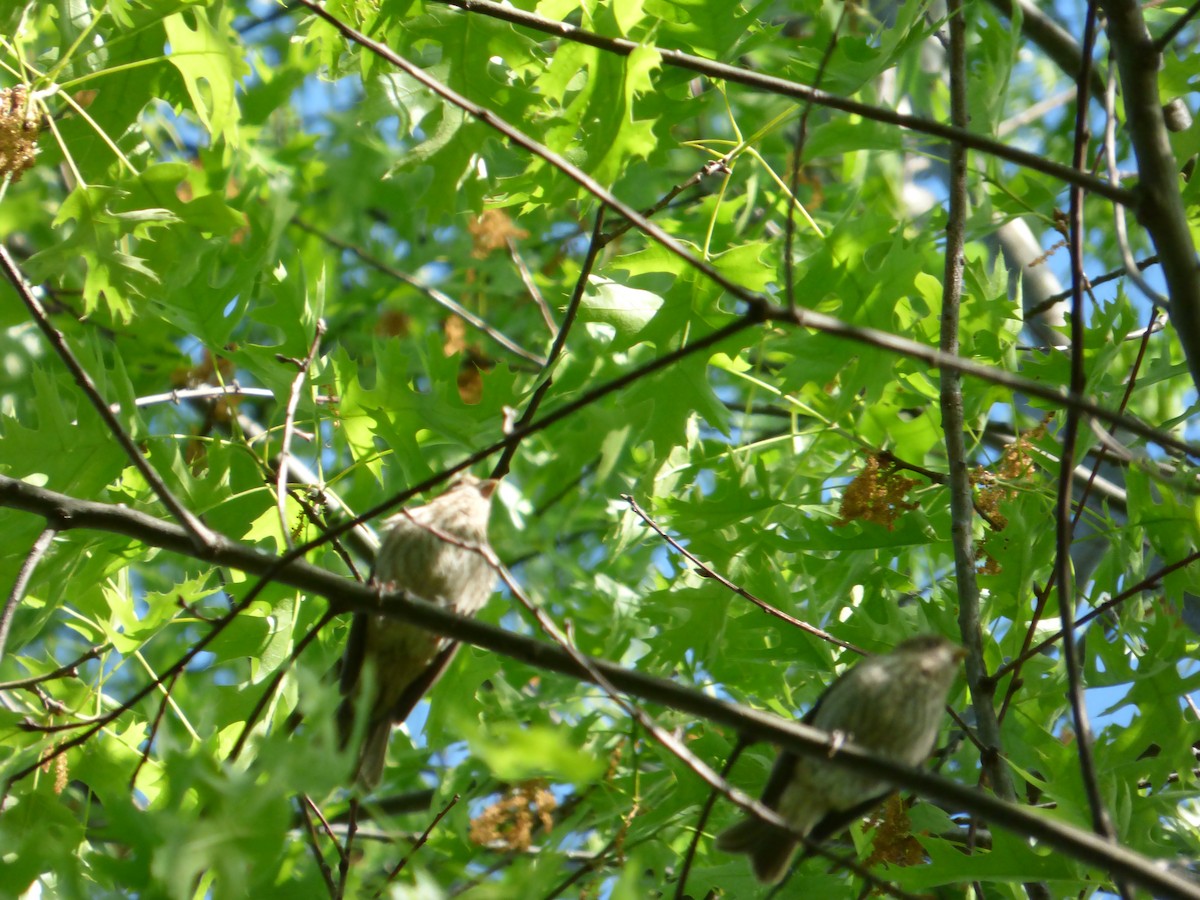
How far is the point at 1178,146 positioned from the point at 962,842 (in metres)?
2.27

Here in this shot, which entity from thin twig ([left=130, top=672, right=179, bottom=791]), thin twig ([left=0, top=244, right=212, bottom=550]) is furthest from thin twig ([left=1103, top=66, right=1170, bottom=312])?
thin twig ([left=130, top=672, right=179, bottom=791])

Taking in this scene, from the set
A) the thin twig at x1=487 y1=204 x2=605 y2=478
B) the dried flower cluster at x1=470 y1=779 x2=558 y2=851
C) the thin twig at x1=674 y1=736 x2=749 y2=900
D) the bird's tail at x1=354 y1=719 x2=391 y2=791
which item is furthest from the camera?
the dried flower cluster at x1=470 y1=779 x2=558 y2=851

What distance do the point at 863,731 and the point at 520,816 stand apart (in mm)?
1487

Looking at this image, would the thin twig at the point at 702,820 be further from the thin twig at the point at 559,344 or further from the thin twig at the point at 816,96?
the thin twig at the point at 816,96

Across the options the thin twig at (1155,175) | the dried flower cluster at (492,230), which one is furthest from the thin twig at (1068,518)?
the dried flower cluster at (492,230)

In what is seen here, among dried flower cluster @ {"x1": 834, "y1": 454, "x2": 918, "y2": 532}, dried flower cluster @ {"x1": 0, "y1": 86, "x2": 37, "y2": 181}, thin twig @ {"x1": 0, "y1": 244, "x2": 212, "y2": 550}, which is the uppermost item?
dried flower cluster @ {"x1": 0, "y1": 86, "x2": 37, "y2": 181}

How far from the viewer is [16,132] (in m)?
3.12

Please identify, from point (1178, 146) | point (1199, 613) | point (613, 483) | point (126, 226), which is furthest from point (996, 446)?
point (126, 226)

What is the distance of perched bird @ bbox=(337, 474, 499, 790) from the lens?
3.28 m

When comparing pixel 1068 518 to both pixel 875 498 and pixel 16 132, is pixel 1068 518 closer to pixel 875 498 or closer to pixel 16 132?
pixel 875 498

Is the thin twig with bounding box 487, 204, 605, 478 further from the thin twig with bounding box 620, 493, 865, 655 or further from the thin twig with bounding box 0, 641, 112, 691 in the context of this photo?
the thin twig with bounding box 0, 641, 112, 691

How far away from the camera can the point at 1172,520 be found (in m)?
3.47

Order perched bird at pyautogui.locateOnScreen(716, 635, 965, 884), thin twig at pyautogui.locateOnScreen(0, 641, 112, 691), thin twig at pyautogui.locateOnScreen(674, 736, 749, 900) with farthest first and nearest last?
1. perched bird at pyautogui.locateOnScreen(716, 635, 965, 884)
2. thin twig at pyautogui.locateOnScreen(0, 641, 112, 691)
3. thin twig at pyautogui.locateOnScreen(674, 736, 749, 900)

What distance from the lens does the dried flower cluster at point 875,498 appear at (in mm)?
3594
